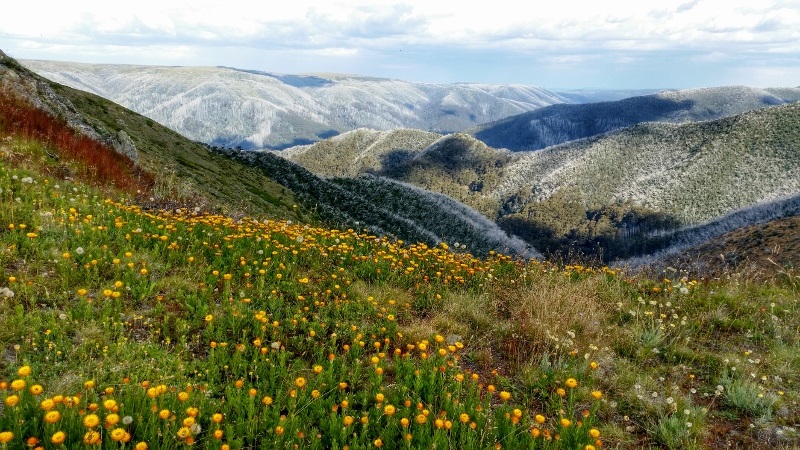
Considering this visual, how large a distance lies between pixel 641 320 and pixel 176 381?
7.19 metres

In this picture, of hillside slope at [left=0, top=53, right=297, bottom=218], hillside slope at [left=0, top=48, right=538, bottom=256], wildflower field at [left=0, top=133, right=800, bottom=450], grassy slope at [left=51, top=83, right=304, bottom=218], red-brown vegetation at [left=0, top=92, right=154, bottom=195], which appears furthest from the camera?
grassy slope at [left=51, top=83, right=304, bottom=218]

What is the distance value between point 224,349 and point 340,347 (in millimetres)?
1524

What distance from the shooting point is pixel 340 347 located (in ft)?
20.5

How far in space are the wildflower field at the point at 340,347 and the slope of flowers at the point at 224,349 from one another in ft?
0.10

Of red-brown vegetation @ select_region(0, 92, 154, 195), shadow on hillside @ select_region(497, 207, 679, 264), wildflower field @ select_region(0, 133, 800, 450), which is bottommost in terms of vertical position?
shadow on hillside @ select_region(497, 207, 679, 264)

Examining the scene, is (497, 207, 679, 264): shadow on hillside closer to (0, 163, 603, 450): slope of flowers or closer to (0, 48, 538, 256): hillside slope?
(0, 48, 538, 256): hillside slope

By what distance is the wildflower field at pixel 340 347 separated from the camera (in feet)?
14.3

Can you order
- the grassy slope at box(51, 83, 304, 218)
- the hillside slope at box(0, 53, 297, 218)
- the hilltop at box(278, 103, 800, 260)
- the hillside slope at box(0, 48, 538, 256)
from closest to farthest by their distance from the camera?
1. the hillside slope at box(0, 53, 297, 218)
2. the hillside slope at box(0, 48, 538, 256)
3. the grassy slope at box(51, 83, 304, 218)
4. the hilltop at box(278, 103, 800, 260)

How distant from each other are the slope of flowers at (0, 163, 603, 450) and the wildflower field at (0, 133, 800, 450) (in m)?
0.03

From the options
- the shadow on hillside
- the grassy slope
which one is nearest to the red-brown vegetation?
the grassy slope

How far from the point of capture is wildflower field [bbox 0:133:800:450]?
4352 millimetres

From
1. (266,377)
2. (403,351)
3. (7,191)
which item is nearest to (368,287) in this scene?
(403,351)

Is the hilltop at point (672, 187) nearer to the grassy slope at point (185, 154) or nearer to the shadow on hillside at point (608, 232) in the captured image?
the shadow on hillside at point (608, 232)

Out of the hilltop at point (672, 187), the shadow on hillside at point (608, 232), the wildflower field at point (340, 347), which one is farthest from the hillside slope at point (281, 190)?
the hilltop at point (672, 187)
